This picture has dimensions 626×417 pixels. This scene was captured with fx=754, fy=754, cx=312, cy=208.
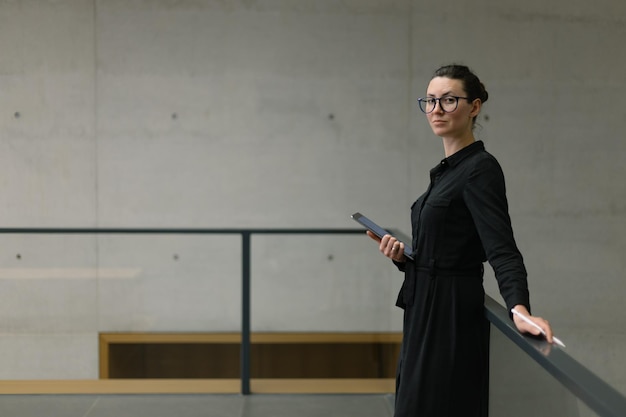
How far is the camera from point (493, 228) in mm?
1709

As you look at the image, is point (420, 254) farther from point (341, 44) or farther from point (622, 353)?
point (622, 353)

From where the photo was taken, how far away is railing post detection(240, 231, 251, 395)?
3973mm

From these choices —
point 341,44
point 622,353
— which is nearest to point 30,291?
point 341,44

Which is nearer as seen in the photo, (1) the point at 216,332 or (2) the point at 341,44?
(1) the point at 216,332

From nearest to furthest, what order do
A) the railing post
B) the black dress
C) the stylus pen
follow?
1. the stylus pen
2. the black dress
3. the railing post

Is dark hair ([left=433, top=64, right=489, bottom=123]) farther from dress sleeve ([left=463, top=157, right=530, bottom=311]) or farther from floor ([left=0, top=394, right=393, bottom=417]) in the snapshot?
floor ([left=0, top=394, right=393, bottom=417])

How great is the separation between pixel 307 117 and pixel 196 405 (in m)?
2.85

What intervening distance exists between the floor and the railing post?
0.32ft

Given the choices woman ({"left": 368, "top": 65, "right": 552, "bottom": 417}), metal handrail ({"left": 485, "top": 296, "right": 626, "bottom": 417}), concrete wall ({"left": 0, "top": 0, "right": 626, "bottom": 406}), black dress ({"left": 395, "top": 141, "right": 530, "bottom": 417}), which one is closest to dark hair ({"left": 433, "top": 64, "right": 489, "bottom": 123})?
woman ({"left": 368, "top": 65, "right": 552, "bottom": 417})

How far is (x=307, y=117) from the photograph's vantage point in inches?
236

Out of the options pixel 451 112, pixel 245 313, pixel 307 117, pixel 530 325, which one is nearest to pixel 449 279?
pixel 530 325

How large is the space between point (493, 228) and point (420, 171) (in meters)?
4.35

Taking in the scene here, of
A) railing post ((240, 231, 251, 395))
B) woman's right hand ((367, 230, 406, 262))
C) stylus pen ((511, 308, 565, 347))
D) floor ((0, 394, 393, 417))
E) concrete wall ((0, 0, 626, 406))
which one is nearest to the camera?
stylus pen ((511, 308, 565, 347))

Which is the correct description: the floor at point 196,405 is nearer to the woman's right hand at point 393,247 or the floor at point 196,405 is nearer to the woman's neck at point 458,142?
the woman's right hand at point 393,247
